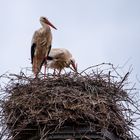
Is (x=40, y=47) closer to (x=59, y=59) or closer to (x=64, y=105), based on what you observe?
(x=59, y=59)

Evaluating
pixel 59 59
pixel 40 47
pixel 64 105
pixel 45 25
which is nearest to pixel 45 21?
pixel 45 25

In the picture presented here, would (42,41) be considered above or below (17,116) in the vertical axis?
A: above

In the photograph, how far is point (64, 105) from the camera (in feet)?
24.9

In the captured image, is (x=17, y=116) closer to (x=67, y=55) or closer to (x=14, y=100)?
(x=14, y=100)

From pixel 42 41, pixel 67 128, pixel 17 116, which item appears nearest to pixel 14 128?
pixel 17 116

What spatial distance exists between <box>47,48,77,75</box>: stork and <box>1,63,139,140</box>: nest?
2651 mm

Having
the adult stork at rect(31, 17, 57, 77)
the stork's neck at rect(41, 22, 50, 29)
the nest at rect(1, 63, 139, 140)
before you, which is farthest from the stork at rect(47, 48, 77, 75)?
the nest at rect(1, 63, 139, 140)

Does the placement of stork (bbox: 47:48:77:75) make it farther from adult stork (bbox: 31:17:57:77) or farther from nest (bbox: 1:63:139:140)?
nest (bbox: 1:63:139:140)

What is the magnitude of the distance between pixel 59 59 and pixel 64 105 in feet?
11.9

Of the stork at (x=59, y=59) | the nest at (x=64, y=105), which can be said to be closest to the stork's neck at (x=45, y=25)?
the stork at (x=59, y=59)

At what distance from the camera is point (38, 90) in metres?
7.95

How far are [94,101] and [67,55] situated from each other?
3653 mm

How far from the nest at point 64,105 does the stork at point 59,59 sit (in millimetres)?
2651

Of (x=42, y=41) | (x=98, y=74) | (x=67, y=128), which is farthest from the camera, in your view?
(x=42, y=41)
